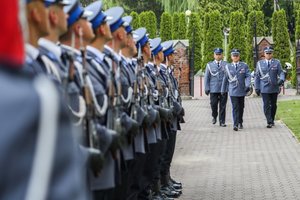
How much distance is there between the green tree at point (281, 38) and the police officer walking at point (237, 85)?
1491 cm

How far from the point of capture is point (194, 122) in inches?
701

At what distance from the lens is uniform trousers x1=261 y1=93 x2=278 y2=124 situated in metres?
16.0

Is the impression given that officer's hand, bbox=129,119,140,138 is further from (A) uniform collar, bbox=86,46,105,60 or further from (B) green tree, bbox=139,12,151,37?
(B) green tree, bbox=139,12,151,37

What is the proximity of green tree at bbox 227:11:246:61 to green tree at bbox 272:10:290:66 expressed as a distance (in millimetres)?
1317

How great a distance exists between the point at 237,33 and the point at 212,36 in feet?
3.44

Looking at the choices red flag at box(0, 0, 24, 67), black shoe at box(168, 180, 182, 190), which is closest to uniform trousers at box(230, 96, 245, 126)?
black shoe at box(168, 180, 182, 190)

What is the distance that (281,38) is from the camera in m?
30.8

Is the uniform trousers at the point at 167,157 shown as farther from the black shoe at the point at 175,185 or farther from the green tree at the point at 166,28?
the green tree at the point at 166,28

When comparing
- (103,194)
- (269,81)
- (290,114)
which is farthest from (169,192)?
(290,114)

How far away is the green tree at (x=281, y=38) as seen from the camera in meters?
30.7

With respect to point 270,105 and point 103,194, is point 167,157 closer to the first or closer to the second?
point 103,194

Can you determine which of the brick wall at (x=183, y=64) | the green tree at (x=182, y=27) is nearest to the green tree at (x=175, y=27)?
the green tree at (x=182, y=27)

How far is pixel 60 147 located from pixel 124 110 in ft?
13.6

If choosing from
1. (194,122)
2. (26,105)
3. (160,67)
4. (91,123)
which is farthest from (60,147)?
(194,122)
